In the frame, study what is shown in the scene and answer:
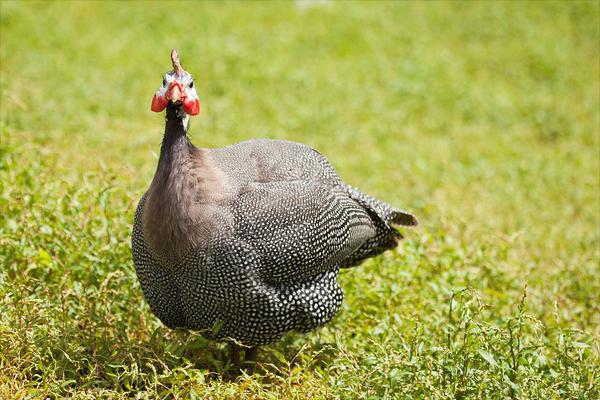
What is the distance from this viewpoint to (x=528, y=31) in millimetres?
9820

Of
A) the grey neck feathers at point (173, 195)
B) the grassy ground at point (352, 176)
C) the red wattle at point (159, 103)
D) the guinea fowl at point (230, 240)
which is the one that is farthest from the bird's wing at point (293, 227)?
the red wattle at point (159, 103)

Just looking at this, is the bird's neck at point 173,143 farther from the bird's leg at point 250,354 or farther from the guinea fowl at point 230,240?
the bird's leg at point 250,354

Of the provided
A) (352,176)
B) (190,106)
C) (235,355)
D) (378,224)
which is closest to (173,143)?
(190,106)

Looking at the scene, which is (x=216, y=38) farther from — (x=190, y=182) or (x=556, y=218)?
(x=190, y=182)

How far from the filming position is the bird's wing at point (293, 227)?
3.42 metres

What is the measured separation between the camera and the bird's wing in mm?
3422

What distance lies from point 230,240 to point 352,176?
3.41m

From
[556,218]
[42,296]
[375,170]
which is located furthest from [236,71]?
[42,296]

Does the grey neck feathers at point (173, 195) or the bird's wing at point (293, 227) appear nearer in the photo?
the grey neck feathers at point (173, 195)

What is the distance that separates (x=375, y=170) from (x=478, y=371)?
3.81 m

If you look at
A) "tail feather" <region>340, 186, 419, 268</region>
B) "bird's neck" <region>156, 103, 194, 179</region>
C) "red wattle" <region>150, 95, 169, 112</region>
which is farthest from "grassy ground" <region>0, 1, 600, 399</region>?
"red wattle" <region>150, 95, 169, 112</region>

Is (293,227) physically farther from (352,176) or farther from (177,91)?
(352,176)

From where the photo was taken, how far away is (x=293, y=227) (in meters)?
3.51

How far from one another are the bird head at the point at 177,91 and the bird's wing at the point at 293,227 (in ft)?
1.46
